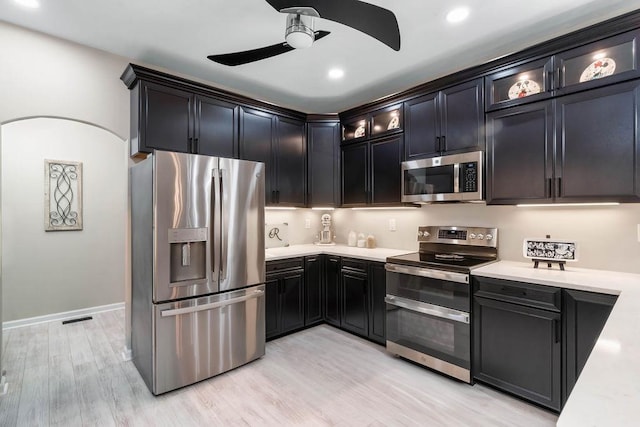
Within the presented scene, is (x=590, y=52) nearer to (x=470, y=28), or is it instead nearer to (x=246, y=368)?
(x=470, y=28)

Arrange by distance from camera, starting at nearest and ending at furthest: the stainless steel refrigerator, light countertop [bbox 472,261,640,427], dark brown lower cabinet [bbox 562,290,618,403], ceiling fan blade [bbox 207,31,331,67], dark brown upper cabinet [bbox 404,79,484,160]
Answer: light countertop [bbox 472,261,640,427] < dark brown lower cabinet [bbox 562,290,618,403] < ceiling fan blade [bbox 207,31,331,67] < the stainless steel refrigerator < dark brown upper cabinet [bbox 404,79,484,160]

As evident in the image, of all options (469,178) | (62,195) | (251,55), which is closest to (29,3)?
(251,55)

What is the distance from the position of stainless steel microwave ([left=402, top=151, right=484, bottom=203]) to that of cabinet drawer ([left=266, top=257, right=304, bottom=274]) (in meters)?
1.33

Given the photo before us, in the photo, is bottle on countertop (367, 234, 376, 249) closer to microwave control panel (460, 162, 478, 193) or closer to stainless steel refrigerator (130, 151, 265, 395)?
microwave control panel (460, 162, 478, 193)

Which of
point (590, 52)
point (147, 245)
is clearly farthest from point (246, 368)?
point (590, 52)

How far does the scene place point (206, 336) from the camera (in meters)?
2.55

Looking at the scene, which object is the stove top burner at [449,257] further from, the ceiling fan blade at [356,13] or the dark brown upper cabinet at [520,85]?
the ceiling fan blade at [356,13]

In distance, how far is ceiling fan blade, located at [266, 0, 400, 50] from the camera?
1.64 m

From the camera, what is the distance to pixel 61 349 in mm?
3164

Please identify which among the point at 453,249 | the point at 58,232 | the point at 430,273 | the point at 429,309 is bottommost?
the point at 429,309

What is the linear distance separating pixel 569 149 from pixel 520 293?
3.64 ft

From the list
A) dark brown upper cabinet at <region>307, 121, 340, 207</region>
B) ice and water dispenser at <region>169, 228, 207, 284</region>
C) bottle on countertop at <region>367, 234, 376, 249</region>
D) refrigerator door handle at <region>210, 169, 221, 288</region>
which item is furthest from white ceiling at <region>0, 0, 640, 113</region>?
bottle on countertop at <region>367, 234, 376, 249</region>

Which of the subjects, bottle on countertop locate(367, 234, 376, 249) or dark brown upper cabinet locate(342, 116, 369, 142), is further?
bottle on countertop locate(367, 234, 376, 249)

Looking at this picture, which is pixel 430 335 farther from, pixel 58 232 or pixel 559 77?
pixel 58 232
